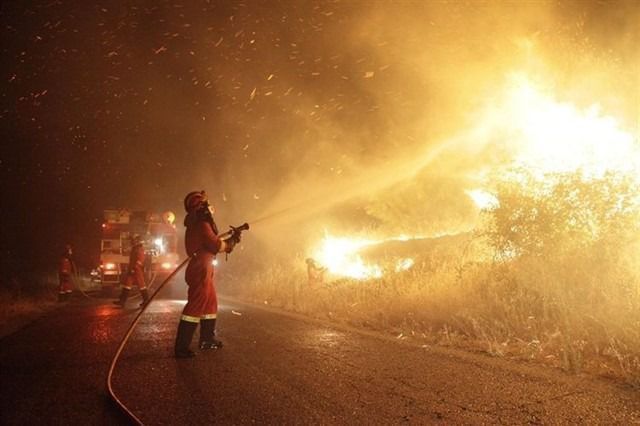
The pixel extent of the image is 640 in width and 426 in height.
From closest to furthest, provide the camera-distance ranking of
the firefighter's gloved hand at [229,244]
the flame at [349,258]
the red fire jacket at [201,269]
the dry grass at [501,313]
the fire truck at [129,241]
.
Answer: the dry grass at [501,313] < the red fire jacket at [201,269] < the firefighter's gloved hand at [229,244] < the flame at [349,258] < the fire truck at [129,241]

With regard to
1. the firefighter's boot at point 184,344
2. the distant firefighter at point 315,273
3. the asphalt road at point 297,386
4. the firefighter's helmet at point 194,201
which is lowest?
the asphalt road at point 297,386

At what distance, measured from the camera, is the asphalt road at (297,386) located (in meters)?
3.37

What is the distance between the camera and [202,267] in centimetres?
598

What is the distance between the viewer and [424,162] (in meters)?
13.5

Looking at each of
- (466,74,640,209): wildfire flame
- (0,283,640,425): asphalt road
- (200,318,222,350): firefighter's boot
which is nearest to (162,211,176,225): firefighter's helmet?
(0,283,640,425): asphalt road

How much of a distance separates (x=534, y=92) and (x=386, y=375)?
24.7 ft

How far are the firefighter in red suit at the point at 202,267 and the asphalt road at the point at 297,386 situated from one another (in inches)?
15.0

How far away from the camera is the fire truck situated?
16.6 meters

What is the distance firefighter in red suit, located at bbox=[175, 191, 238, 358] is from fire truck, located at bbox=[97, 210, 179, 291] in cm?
1077

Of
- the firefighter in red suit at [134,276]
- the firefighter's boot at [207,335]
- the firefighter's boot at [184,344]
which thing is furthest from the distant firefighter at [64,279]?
the firefighter's boot at [184,344]

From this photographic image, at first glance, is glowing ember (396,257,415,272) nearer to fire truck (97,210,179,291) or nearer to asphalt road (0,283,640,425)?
asphalt road (0,283,640,425)

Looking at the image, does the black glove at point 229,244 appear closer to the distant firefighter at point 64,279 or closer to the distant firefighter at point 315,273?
the distant firefighter at point 315,273

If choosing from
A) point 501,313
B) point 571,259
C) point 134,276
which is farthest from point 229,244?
point 134,276

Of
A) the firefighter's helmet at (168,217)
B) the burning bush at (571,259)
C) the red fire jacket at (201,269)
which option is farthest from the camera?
the firefighter's helmet at (168,217)
